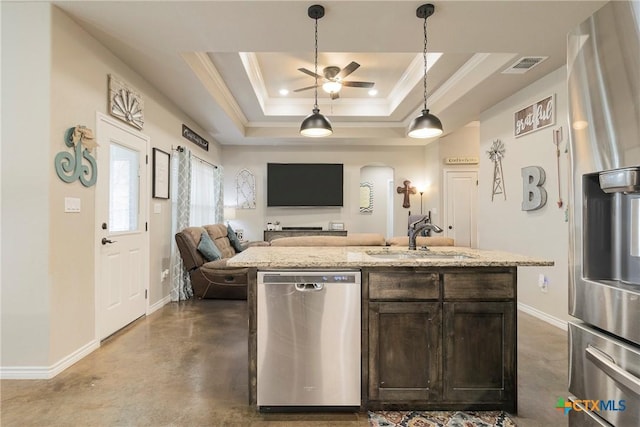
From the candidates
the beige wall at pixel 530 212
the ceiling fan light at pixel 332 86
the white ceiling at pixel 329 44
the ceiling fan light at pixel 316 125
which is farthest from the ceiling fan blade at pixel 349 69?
the beige wall at pixel 530 212

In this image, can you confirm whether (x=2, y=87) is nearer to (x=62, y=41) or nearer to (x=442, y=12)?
(x=62, y=41)

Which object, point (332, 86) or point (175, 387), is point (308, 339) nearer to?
point (175, 387)

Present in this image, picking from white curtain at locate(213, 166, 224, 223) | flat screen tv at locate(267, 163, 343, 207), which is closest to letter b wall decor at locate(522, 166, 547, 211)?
flat screen tv at locate(267, 163, 343, 207)

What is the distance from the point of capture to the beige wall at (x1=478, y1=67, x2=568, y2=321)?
136 inches

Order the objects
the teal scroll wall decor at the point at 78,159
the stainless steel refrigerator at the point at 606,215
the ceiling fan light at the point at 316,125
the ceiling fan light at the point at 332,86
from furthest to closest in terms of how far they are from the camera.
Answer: the ceiling fan light at the point at 332,86, the ceiling fan light at the point at 316,125, the teal scroll wall decor at the point at 78,159, the stainless steel refrigerator at the point at 606,215


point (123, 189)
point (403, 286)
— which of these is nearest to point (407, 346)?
point (403, 286)

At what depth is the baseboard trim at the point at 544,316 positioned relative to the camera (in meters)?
3.39

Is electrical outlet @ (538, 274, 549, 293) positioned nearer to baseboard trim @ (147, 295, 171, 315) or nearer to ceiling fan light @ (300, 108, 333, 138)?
ceiling fan light @ (300, 108, 333, 138)

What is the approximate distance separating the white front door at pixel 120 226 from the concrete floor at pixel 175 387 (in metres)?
0.31

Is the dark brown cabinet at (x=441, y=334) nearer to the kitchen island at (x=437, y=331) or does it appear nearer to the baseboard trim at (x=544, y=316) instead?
the kitchen island at (x=437, y=331)

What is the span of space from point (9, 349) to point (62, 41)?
7.60 ft

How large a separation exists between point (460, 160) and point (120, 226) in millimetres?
6097

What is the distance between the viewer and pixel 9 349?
2328 millimetres

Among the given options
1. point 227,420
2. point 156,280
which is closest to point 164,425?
point 227,420
